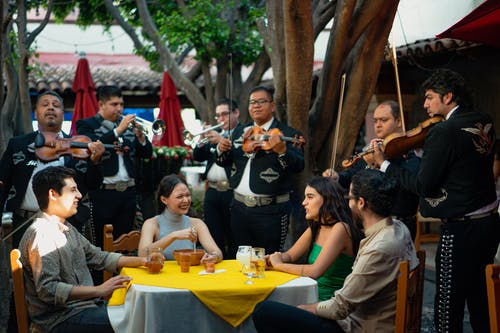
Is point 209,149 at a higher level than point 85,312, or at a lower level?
higher

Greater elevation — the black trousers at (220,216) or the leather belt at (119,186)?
the leather belt at (119,186)

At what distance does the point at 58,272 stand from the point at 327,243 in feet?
5.24

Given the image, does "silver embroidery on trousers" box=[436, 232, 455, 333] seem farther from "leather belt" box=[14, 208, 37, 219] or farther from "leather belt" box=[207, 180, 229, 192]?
"leather belt" box=[207, 180, 229, 192]

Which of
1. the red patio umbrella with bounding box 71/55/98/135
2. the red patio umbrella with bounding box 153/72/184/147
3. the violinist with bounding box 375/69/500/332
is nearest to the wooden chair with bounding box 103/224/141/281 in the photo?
the violinist with bounding box 375/69/500/332

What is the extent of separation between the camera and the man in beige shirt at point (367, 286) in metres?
3.92

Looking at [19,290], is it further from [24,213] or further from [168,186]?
[24,213]

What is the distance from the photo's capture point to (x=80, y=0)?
1580cm

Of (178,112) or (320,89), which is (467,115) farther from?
(178,112)

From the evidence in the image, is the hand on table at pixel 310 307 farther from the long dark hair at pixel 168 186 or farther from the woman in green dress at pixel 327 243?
the long dark hair at pixel 168 186

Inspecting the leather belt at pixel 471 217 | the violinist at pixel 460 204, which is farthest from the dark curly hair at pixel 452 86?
the leather belt at pixel 471 217

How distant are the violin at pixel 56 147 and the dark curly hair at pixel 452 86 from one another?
289 cm

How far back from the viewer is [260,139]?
621 cm

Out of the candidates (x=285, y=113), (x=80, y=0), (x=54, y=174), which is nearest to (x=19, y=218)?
(x=54, y=174)

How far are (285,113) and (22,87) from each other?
5055mm
